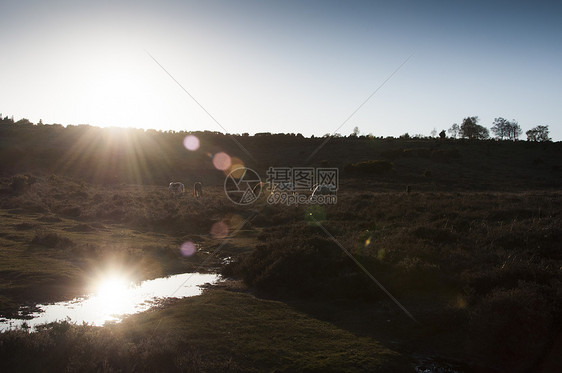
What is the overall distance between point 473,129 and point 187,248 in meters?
116

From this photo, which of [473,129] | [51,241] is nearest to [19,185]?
[51,241]

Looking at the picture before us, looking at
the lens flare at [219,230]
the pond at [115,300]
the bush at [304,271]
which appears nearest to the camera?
the pond at [115,300]

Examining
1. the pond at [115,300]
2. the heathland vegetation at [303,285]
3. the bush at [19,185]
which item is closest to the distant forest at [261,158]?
the bush at [19,185]

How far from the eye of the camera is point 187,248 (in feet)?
59.7

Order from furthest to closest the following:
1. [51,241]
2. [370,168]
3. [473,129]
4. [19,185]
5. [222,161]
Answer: [473,129] < [222,161] < [370,168] < [19,185] < [51,241]

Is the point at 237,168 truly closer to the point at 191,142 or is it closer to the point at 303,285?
the point at 191,142

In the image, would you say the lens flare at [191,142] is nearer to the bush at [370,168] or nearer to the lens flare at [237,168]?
the lens flare at [237,168]

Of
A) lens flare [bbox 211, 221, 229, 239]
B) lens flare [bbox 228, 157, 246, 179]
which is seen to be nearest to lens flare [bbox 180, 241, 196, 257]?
lens flare [bbox 211, 221, 229, 239]

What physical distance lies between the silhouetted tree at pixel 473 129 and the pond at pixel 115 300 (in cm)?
11835

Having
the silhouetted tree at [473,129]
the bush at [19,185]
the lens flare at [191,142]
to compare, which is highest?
the silhouetted tree at [473,129]

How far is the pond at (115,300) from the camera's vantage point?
31.0 ft

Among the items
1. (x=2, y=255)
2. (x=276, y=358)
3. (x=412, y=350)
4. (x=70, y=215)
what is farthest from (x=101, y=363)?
(x=70, y=215)

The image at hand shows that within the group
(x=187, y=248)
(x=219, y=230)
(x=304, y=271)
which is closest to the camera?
(x=304, y=271)

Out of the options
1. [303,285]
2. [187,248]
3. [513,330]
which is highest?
[513,330]
